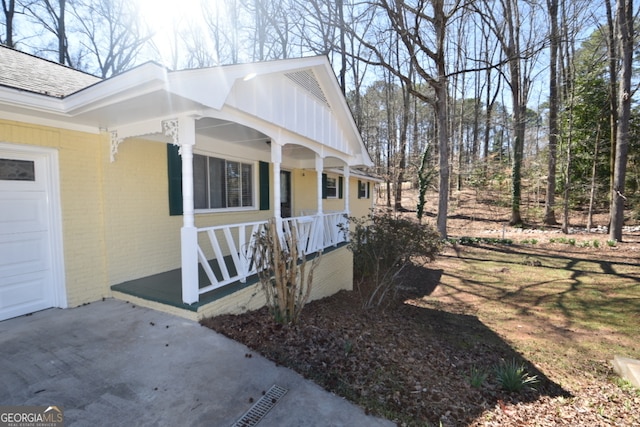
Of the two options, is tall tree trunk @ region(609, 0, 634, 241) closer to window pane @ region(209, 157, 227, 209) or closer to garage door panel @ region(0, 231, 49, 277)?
window pane @ region(209, 157, 227, 209)

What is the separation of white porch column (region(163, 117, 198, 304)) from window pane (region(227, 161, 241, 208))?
3.06 m

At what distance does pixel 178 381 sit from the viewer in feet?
9.56

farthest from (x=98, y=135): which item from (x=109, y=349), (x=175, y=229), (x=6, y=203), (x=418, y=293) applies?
(x=418, y=293)

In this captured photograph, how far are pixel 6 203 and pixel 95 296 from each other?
65.9 inches

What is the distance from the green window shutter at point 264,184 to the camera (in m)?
8.10

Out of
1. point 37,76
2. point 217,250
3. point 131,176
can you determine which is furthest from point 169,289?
point 37,76

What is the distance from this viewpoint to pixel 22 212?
4070mm

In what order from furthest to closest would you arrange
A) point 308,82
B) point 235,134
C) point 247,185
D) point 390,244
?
point 247,185 < point 390,244 < point 308,82 < point 235,134

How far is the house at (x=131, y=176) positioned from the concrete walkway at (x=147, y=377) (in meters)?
→ 0.62

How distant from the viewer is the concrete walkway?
8.32 ft

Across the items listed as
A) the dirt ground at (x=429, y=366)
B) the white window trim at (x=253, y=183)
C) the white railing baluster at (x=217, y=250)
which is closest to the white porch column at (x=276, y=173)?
the white railing baluster at (x=217, y=250)

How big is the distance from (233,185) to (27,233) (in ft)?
12.5

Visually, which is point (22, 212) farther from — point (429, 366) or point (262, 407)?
point (429, 366)

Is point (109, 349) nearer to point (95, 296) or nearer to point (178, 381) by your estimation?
point (178, 381)
